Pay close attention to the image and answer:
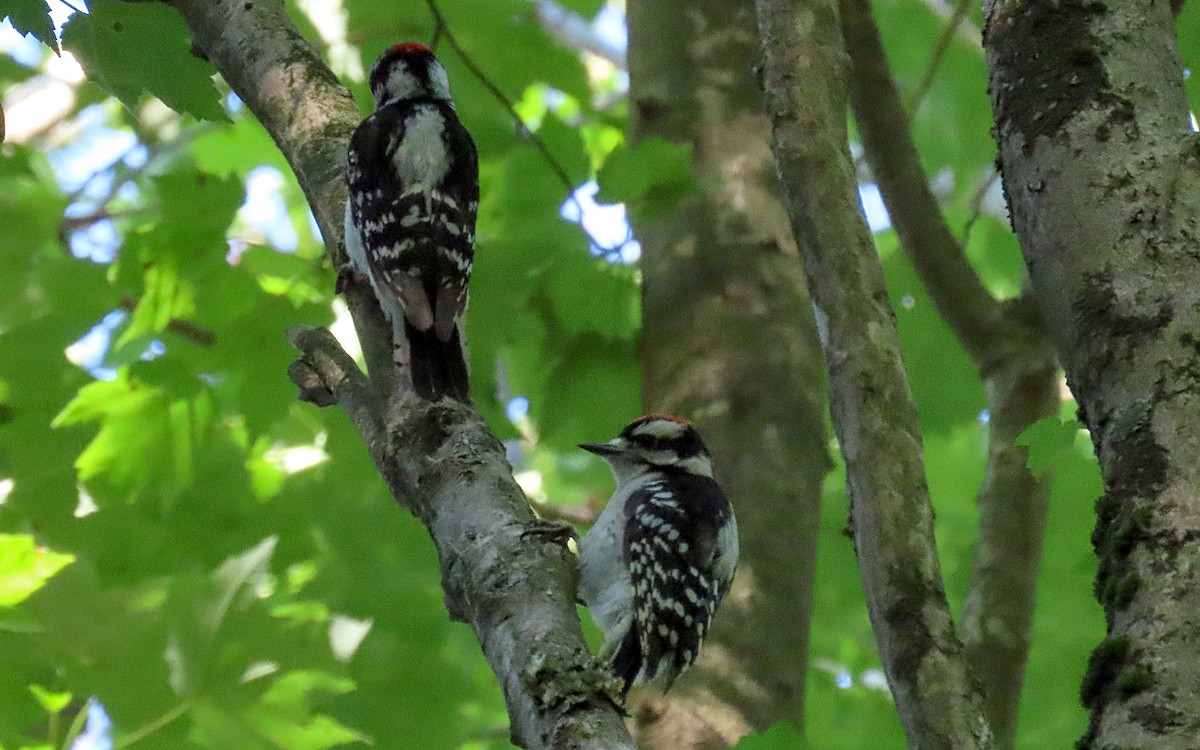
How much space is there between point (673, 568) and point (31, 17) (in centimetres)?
208

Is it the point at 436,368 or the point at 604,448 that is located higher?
the point at 604,448

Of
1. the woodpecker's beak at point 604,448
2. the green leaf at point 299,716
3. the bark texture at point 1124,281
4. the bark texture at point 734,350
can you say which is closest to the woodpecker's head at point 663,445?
the woodpecker's beak at point 604,448

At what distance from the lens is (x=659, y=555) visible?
11.6 ft

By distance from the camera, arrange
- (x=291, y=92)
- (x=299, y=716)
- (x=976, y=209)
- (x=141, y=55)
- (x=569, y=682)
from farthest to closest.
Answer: (x=976, y=209), (x=299, y=716), (x=291, y=92), (x=141, y=55), (x=569, y=682)

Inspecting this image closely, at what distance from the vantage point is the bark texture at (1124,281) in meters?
1.56

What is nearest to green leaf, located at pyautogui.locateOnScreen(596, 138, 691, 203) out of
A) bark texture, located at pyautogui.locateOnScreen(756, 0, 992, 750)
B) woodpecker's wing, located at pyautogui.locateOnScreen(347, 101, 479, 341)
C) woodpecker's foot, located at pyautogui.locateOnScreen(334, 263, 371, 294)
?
woodpecker's wing, located at pyautogui.locateOnScreen(347, 101, 479, 341)

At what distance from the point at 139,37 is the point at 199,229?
6.09ft

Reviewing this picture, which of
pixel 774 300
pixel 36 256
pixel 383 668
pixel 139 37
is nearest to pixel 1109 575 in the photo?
pixel 139 37

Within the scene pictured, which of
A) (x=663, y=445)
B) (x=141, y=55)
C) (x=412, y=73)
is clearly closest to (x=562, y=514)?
(x=663, y=445)

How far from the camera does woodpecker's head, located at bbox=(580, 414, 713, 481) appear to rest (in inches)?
152

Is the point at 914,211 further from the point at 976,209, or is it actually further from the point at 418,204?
the point at 418,204

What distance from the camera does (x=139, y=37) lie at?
2.71 meters

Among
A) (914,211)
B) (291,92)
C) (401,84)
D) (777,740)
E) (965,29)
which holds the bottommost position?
(777,740)

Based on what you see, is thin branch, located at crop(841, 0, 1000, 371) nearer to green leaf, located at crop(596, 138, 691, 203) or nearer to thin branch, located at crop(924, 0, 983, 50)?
green leaf, located at crop(596, 138, 691, 203)
